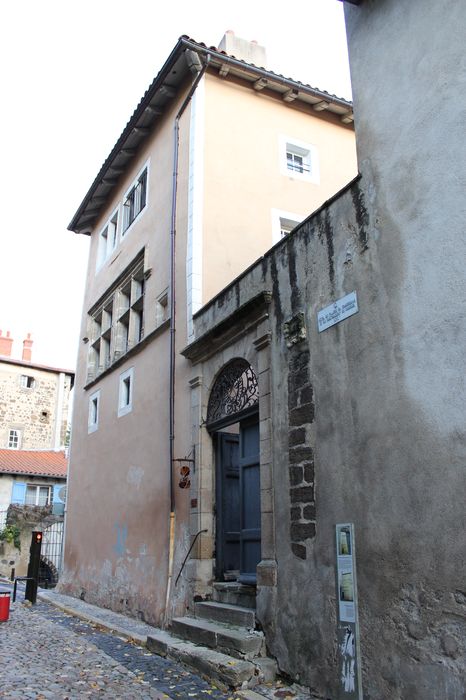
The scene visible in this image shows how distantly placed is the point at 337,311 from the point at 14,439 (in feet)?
90.1

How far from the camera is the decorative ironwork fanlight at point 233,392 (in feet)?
23.4

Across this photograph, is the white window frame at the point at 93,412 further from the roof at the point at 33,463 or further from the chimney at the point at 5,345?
the chimney at the point at 5,345

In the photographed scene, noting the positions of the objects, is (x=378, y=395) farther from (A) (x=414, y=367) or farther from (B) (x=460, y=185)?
(B) (x=460, y=185)

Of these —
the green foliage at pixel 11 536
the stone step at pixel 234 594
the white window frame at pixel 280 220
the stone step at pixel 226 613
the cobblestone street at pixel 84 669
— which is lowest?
the cobblestone street at pixel 84 669

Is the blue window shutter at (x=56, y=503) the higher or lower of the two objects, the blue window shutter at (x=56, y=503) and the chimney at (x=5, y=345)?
the lower

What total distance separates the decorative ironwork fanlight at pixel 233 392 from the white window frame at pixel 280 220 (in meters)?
3.36

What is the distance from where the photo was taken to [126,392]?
11.6 meters

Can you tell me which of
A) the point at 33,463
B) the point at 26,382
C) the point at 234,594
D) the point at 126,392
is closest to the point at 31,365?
the point at 26,382

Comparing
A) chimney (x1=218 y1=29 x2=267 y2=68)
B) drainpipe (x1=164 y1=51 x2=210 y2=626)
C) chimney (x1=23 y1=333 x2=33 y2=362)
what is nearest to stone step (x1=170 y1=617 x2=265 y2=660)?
drainpipe (x1=164 y1=51 x2=210 y2=626)

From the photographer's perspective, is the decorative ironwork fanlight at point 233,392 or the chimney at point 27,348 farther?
the chimney at point 27,348

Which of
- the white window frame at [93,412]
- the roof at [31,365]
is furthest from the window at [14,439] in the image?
the white window frame at [93,412]

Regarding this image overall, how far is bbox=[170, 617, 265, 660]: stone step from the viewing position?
5668 millimetres

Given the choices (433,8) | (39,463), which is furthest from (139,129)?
(39,463)

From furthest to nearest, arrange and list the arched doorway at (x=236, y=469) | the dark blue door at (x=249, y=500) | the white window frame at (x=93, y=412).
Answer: the white window frame at (x=93, y=412), the arched doorway at (x=236, y=469), the dark blue door at (x=249, y=500)
